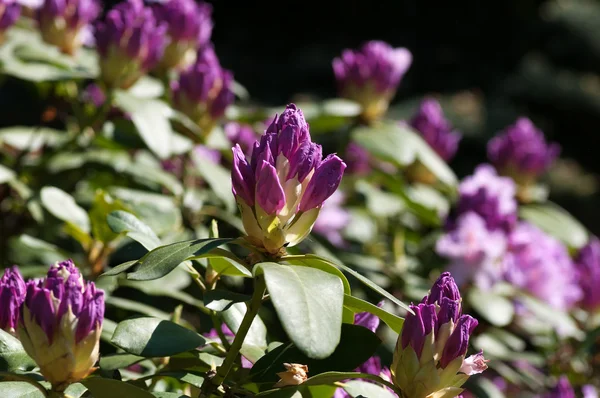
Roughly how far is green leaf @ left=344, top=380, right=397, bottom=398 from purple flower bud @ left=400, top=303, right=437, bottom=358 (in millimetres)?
60

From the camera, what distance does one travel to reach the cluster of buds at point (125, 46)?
1.64m

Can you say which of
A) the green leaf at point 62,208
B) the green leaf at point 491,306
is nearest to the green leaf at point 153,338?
the green leaf at point 62,208

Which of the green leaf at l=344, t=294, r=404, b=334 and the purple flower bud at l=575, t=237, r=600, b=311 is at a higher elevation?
the green leaf at l=344, t=294, r=404, b=334

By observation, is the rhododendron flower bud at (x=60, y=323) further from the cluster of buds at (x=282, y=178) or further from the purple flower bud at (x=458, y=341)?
the purple flower bud at (x=458, y=341)

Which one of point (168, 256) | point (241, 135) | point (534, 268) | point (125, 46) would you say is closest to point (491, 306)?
point (534, 268)

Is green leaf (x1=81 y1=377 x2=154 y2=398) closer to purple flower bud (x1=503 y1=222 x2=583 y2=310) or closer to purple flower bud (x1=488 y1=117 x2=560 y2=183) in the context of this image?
purple flower bud (x1=503 y1=222 x2=583 y2=310)

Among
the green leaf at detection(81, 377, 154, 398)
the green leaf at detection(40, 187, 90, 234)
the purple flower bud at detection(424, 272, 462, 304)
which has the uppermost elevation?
the purple flower bud at detection(424, 272, 462, 304)

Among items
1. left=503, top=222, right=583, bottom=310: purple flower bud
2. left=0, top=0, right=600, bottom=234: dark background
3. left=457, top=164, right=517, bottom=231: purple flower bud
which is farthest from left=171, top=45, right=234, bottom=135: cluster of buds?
left=0, top=0, right=600, bottom=234: dark background

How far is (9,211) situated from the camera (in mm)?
1710

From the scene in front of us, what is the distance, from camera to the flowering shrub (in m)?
0.80

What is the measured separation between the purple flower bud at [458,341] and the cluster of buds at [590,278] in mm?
1348

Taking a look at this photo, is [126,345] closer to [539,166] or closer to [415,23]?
[539,166]

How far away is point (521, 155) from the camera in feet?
7.55

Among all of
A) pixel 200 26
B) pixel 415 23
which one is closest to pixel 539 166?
pixel 200 26
